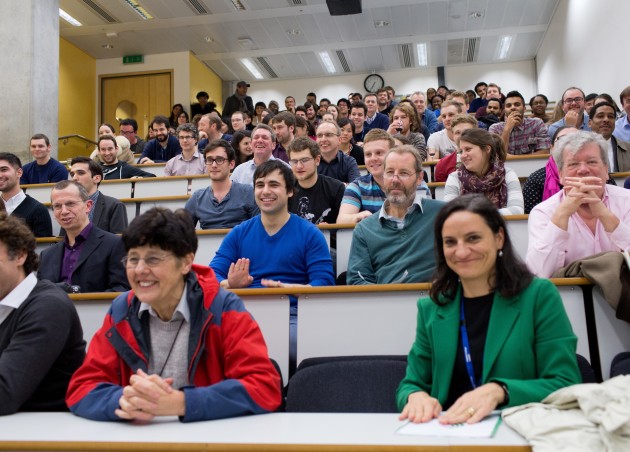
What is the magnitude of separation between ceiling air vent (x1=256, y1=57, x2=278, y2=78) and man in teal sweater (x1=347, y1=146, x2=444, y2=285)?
9.38m

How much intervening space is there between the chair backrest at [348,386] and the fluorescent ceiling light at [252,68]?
412 inches

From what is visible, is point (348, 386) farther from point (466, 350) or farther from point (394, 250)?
point (394, 250)

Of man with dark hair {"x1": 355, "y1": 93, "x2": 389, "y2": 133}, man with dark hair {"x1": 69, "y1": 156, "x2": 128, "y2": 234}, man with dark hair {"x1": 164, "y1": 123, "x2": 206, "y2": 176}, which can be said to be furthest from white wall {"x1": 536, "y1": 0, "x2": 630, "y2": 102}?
man with dark hair {"x1": 69, "y1": 156, "x2": 128, "y2": 234}

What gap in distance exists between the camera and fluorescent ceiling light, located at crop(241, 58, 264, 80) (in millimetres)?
11451

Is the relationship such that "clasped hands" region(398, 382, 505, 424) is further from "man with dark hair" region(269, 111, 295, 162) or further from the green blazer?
"man with dark hair" region(269, 111, 295, 162)

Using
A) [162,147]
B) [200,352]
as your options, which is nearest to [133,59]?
[162,147]

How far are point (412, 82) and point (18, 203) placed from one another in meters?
9.67

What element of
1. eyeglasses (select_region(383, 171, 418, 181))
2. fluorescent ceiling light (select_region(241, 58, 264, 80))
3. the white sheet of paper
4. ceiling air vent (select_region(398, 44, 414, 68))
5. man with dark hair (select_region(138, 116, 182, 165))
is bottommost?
the white sheet of paper

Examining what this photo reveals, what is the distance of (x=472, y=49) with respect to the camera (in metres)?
11.1

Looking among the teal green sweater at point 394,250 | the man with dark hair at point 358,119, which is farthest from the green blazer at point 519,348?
the man with dark hair at point 358,119

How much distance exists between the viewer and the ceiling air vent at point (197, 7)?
28.7 feet

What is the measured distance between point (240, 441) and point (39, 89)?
597 centimetres

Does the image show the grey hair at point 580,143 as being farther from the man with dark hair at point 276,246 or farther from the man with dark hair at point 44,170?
the man with dark hair at point 44,170

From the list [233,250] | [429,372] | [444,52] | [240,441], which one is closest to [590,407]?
[429,372]
